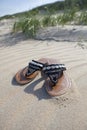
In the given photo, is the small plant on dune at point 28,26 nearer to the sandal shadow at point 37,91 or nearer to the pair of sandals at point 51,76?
the pair of sandals at point 51,76

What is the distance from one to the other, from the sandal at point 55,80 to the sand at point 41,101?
0.06 m

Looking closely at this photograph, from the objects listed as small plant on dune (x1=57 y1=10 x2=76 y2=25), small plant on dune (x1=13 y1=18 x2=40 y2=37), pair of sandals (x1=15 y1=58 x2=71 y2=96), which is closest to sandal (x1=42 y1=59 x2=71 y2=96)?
pair of sandals (x1=15 y1=58 x2=71 y2=96)

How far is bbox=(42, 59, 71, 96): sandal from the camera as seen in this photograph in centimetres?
338

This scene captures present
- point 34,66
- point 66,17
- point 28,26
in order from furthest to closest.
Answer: point 66,17
point 28,26
point 34,66

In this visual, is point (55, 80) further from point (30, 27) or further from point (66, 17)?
point (66, 17)

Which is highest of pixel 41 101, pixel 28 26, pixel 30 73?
pixel 28 26

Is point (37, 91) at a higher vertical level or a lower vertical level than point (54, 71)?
lower

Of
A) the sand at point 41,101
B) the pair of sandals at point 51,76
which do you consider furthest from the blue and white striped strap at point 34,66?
the sand at point 41,101

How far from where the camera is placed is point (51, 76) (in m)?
3.46

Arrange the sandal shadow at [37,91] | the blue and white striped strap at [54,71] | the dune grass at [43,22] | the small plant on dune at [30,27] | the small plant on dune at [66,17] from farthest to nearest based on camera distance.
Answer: the small plant on dune at [66,17], the dune grass at [43,22], the small plant on dune at [30,27], the blue and white striped strap at [54,71], the sandal shadow at [37,91]

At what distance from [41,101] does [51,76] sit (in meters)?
0.32

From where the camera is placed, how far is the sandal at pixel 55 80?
338 cm

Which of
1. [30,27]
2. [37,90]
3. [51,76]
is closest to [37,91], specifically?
[37,90]

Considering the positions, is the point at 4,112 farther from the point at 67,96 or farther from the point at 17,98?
the point at 67,96
